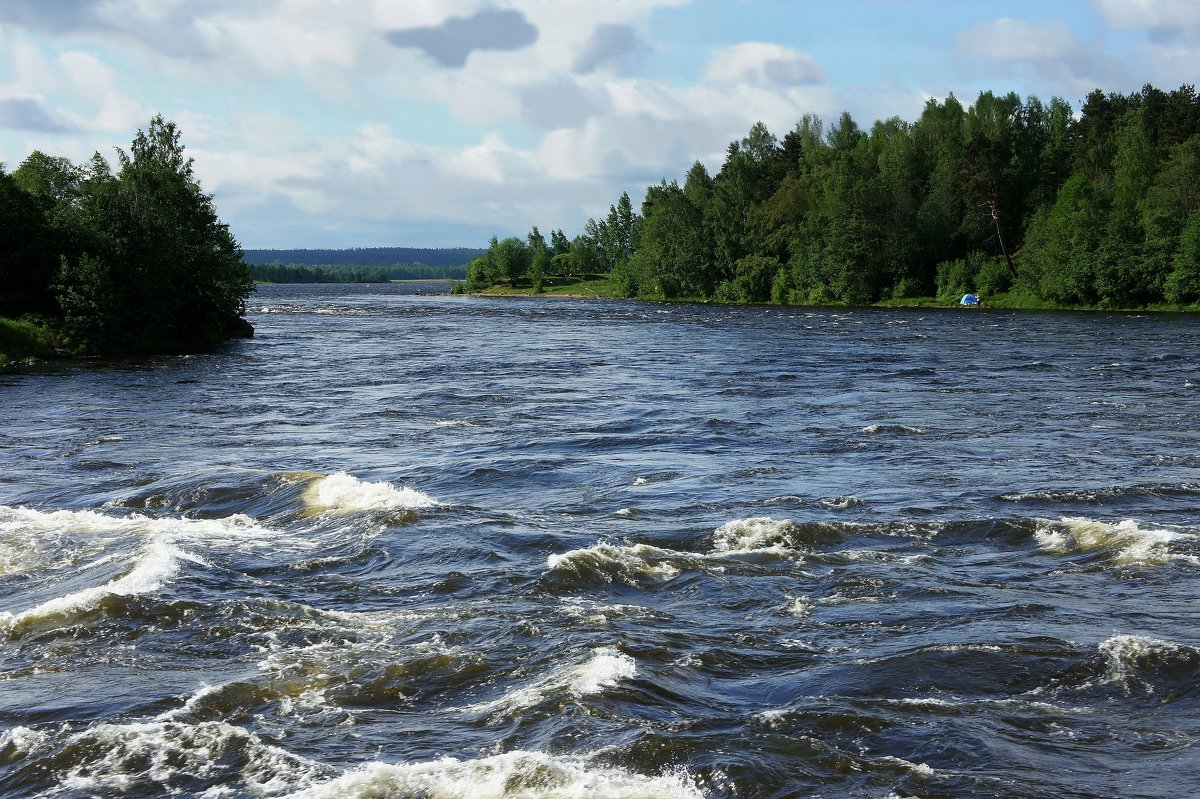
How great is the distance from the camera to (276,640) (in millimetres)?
13688

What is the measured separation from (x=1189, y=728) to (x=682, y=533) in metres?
9.26

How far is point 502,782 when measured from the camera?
31.9ft

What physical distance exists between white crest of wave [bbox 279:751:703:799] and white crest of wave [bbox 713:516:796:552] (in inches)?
317

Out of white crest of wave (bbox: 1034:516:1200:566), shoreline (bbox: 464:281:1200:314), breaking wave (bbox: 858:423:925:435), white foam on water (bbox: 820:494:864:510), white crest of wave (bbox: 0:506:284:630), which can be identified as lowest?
white crest of wave (bbox: 0:506:284:630)

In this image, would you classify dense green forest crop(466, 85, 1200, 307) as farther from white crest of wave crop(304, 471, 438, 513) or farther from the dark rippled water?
white crest of wave crop(304, 471, 438, 513)

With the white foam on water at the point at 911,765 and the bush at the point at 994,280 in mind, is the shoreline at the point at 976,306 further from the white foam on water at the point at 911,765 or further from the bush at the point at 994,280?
the white foam on water at the point at 911,765

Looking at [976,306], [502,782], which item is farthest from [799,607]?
[976,306]

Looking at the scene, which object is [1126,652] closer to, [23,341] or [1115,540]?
[1115,540]

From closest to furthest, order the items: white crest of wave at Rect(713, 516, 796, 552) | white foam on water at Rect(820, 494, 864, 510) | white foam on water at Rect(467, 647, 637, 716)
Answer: white foam on water at Rect(467, 647, 637, 716) → white crest of wave at Rect(713, 516, 796, 552) → white foam on water at Rect(820, 494, 864, 510)

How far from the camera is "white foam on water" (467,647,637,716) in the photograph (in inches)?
457

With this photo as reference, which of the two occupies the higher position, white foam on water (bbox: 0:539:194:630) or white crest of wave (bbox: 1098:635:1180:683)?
white crest of wave (bbox: 1098:635:1180:683)

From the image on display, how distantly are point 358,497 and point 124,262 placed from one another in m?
43.2

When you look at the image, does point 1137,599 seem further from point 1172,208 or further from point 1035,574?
point 1172,208

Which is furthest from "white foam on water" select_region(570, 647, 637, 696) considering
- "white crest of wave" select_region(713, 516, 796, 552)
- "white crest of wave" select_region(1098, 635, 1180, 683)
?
"white crest of wave" select_region(1098, 635, 1180, 683)
